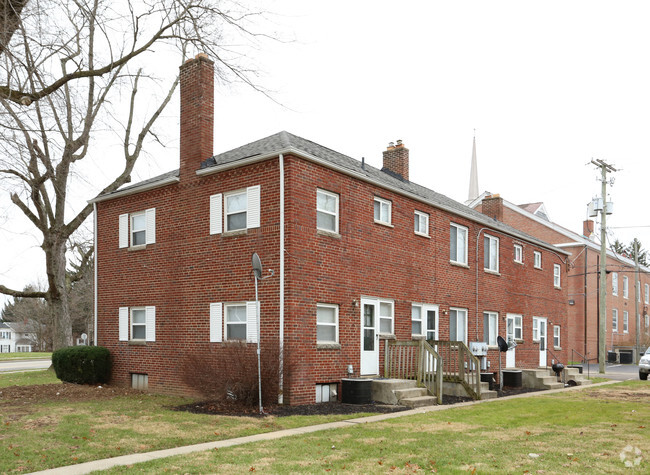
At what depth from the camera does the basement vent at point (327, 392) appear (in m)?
15.2

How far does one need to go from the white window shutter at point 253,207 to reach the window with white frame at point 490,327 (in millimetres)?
11477

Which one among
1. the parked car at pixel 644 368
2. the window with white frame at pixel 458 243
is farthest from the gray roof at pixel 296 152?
the parked car at pixel 644 368

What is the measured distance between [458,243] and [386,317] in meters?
5.49

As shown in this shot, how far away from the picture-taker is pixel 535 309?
1081 inches

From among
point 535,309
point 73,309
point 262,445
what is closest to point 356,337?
point 262,445

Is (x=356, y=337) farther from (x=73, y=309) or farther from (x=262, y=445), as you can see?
(x=73, y=309)

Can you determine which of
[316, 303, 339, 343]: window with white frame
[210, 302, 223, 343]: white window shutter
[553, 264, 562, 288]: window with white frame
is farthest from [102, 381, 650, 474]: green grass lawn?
[553, 264, 562, 288]: window with white frame

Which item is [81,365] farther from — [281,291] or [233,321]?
[281,291]

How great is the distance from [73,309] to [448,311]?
128 ft

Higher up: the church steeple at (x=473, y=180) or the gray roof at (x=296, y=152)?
the church steeple at (x=473, y=180)

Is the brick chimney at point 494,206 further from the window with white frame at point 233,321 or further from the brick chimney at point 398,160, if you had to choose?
the window with white frame at point 233,321

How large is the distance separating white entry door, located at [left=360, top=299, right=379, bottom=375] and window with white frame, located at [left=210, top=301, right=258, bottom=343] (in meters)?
3.22

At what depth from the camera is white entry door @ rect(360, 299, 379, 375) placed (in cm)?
1673

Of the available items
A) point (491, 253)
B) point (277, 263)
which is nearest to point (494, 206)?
point (491, 253)
